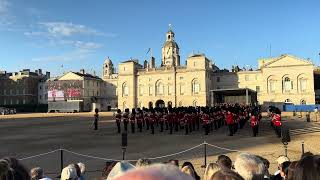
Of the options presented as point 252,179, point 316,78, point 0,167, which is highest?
point 316,78

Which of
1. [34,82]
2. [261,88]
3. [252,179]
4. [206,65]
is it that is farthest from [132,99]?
[252,179]

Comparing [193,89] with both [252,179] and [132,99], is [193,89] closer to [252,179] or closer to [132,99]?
[132,99]

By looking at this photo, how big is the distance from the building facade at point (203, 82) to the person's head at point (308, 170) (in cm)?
8037

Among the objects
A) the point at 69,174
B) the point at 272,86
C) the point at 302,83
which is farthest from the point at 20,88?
the point at 69,174

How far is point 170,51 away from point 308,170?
106192 mm

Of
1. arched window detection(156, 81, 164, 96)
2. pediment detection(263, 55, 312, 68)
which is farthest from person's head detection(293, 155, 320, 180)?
arched window detection(156, 81, 164, 96)

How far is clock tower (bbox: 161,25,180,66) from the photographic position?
108188 millimetres

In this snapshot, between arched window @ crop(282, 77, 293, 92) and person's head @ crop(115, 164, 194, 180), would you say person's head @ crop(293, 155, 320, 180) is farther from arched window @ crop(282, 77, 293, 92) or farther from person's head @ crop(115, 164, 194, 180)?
arched window @ crop(282, 77, 293, 92)

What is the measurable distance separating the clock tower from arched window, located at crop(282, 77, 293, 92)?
32.5 m

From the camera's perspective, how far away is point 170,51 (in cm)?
10869

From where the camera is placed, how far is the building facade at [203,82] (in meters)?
82.4

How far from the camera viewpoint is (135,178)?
5.64ft

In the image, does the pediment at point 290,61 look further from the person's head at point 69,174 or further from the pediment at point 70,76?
the person's head at point 69,174

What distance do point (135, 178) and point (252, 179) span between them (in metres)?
2.42
